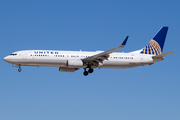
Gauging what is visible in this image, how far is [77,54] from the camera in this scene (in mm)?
53812

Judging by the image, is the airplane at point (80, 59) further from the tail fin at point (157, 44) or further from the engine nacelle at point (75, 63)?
the tail fin at point (157, 44)

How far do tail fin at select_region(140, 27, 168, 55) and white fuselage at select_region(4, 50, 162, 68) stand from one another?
4.13 m

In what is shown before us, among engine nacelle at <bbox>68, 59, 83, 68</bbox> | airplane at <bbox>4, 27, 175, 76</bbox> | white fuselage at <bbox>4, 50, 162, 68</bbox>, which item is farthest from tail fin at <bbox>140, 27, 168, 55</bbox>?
engine nacelle at <bbox>68, 59, 83, 68</bbox>

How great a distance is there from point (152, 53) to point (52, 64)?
62.3ft

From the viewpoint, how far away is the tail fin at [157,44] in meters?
59.6

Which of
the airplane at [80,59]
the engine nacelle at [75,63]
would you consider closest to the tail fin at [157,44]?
the airplane at [80,59]

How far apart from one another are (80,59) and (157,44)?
16.3 meters

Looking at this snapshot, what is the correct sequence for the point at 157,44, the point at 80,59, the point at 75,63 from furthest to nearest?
1. the point at 157,44
2. the point at 80,59
3. the point at 75,63

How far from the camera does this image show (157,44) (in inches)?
2387

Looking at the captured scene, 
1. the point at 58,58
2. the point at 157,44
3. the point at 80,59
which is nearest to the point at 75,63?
the point at 80,59

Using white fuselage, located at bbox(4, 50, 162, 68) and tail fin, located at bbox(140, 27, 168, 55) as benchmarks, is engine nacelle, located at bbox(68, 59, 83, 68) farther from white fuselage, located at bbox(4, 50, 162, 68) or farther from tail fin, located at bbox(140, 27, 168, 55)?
tail fin, located at bbox(140, 27, 168, 55)

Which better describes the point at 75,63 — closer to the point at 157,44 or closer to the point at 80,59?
the point at 80,59

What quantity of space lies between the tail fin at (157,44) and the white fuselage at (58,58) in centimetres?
413

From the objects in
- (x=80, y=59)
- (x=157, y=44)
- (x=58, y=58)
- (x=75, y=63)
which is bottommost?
(x=75, y=63)
